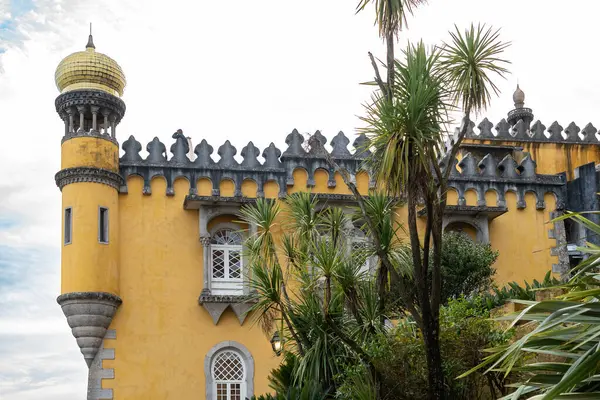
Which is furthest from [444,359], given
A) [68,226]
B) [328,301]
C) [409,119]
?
[68,226]

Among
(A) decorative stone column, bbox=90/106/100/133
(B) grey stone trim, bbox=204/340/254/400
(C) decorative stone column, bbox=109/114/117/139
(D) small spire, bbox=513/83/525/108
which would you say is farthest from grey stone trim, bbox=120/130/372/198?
(D) small spire, bbox=513/83/525/108

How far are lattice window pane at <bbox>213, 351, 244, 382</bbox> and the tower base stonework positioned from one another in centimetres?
299

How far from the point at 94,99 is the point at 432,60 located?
11.1 metres

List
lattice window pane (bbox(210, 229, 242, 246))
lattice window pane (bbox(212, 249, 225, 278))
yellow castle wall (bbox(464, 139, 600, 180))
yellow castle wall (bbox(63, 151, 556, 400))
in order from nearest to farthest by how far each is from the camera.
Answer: yellow castle wall (bbox(63, 151, 556, 400))
lattice window pane (bbox(212, 249, 225, 278))
lattice window pane (bbox(210, 229, 242, 246))
yellow castle wall (bbox(464, 139, 600, 180))

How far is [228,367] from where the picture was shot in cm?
2344

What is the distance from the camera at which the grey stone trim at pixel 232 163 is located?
24.1 m

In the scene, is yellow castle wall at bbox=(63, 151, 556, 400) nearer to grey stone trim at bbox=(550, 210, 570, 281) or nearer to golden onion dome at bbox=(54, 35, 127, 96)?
golden onion dome at bbox=(54, 35, 127, 96)

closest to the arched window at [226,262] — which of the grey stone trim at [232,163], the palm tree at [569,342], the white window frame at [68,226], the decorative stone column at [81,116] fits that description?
the grey stone trim at [232,163]

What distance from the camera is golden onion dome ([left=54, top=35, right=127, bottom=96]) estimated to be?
23.5 meters

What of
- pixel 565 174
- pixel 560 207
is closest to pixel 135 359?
pixel 560 207

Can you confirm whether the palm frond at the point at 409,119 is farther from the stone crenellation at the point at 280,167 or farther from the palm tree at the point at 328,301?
the stone crenellation at the point at 280,167

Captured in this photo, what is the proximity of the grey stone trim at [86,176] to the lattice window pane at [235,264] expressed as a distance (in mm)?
3504

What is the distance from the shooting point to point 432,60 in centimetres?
1495

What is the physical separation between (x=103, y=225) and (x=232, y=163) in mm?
3787
